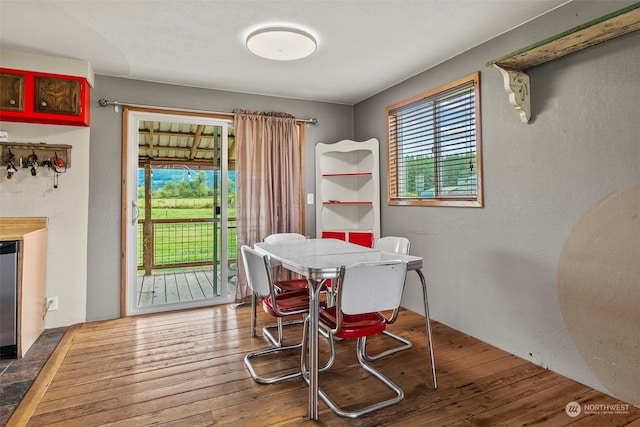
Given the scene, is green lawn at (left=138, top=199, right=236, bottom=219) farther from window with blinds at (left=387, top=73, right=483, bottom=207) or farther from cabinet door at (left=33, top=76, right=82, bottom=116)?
window with blinds at (left=387, top=73, right=483, bottom=207)

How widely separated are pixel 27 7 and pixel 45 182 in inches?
58.0

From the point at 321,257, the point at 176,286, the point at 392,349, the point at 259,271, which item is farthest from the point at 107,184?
the point at 392,349

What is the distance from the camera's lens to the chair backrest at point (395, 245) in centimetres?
275

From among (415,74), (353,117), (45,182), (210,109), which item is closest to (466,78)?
(415,74)

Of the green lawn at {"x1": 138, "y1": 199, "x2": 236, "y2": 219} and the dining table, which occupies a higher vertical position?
the green lawn at {"x1": 138, "y1": 199, "x2": 236, "y2": 219}

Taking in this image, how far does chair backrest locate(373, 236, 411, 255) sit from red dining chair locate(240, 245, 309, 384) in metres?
0.81

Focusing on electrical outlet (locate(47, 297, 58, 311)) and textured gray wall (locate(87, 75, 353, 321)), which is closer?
electrical outlet (locate(47, 297, 58, 311))

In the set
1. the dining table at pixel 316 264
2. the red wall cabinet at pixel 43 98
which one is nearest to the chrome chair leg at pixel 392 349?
the dining table at pixel 316 264

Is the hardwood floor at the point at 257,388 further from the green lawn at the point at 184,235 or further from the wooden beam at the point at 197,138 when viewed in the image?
the wooden beam at the point at 197,138

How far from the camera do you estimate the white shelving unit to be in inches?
157

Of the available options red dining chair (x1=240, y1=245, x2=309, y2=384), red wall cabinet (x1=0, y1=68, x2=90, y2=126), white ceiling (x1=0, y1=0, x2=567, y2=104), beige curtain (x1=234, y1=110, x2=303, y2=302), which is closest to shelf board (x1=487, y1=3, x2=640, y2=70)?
white ceiling (x1=0, y1=0, x2=567, y2=104)

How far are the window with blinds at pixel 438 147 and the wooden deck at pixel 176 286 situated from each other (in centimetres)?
224

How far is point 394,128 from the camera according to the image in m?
3.78

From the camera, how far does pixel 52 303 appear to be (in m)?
3.11
